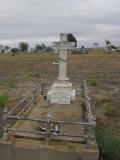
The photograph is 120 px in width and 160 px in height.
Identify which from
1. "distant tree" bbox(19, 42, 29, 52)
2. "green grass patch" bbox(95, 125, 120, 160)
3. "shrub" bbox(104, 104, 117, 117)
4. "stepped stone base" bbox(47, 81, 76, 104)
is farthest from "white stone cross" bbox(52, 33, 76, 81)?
"distant tree" bbox(19, 42, 29, 52)

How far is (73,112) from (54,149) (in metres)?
3.33

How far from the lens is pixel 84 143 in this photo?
773 centimetres

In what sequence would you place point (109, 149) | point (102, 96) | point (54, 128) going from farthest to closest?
point (102, 96) → point (109, 149) → point (54, 128)

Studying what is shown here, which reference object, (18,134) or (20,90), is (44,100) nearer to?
(18,134)

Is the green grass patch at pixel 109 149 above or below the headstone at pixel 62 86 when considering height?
below

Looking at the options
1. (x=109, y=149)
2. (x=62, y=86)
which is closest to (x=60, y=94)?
(x=62, y=86)

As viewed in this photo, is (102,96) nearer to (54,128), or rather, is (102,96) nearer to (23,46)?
(54,128)

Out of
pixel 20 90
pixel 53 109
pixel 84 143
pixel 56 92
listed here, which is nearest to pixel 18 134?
pixel 84 143

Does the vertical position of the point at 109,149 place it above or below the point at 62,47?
below

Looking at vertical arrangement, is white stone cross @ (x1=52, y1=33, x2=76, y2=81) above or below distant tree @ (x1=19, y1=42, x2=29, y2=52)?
above

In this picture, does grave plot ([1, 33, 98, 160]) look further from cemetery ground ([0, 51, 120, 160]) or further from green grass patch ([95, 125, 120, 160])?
cemetery ground ([0, 51, 120, 160])

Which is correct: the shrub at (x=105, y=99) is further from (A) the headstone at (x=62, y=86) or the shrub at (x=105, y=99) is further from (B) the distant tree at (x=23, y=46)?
(B) the distant tree at (x=23, y=46)

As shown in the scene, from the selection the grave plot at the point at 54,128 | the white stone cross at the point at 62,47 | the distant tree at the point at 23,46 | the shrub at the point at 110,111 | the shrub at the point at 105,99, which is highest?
the white stone cross at the point at 62,47

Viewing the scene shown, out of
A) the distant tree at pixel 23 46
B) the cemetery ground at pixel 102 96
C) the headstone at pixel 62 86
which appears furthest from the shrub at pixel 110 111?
the distant tree at pixel 23 46
